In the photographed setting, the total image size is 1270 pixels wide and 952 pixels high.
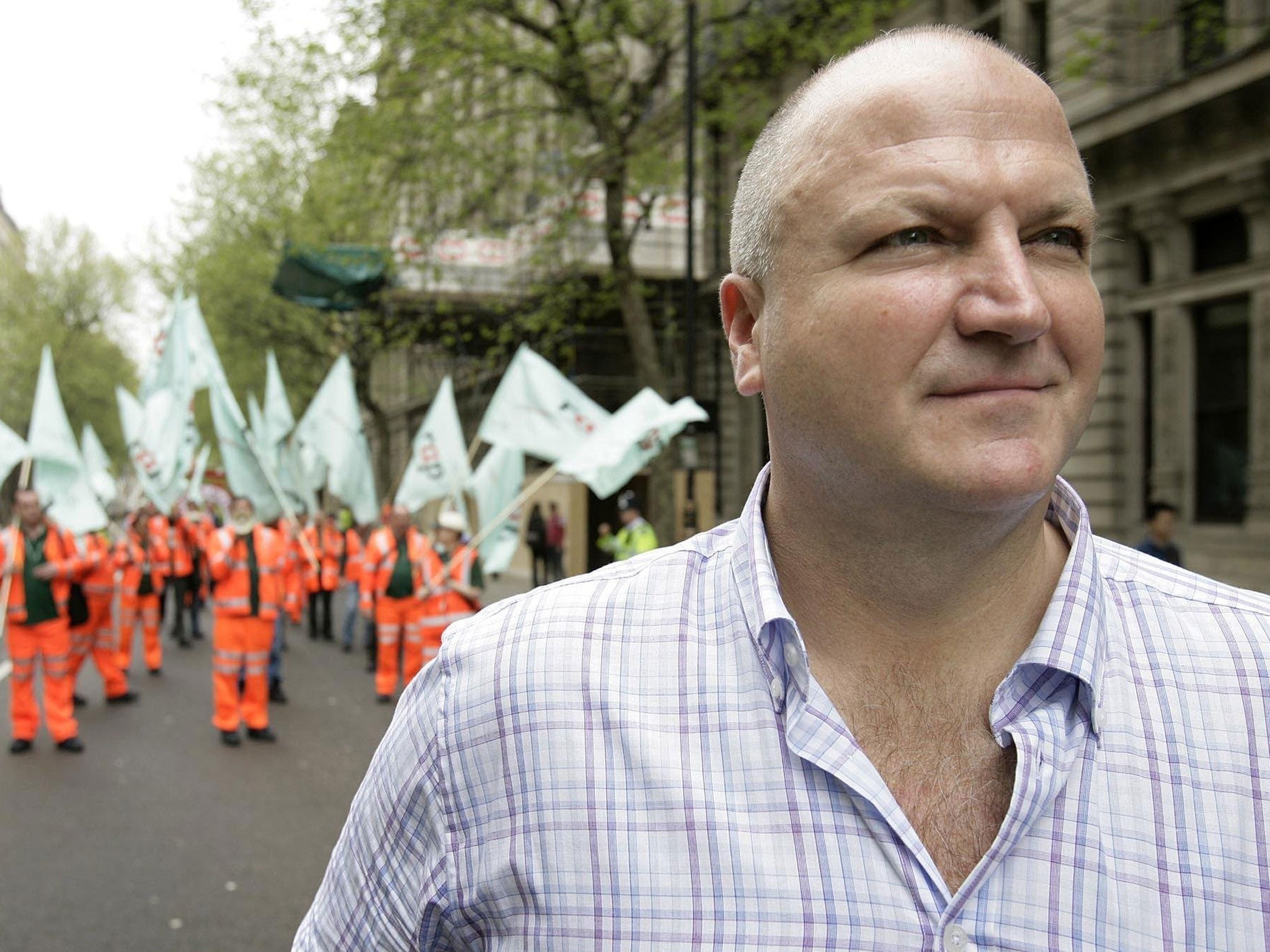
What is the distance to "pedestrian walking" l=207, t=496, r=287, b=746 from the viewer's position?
35.3 ft

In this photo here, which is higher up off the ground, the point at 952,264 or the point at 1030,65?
the point at 1030,65

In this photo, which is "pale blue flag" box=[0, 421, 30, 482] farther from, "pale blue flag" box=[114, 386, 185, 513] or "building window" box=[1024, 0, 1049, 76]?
"building window" box=[1024, 0, 1049, 76]

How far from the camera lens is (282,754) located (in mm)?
10141

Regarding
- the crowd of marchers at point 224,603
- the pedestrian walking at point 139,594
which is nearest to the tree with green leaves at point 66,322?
the pedestrian walking at point 139,594

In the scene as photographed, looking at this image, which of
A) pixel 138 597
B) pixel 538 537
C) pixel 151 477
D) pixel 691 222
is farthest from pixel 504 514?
pixel 538 537

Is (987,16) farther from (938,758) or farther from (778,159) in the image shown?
(938,758)

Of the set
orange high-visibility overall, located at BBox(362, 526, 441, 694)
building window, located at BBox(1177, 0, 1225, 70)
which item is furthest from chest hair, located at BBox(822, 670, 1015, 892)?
building window, located at BBox(1177, 0, 1225, 70)

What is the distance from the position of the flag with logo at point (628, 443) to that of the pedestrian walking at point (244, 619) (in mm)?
3026

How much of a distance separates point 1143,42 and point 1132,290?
2931mm

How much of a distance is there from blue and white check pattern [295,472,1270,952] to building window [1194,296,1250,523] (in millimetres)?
14269

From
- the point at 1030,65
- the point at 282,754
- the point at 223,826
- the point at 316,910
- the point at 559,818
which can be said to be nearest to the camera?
the point at 559,818

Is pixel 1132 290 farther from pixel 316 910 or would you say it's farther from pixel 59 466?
pixel 316 910

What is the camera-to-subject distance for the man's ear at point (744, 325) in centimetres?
163

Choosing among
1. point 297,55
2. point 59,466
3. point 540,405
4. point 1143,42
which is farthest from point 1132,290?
point 59,466
